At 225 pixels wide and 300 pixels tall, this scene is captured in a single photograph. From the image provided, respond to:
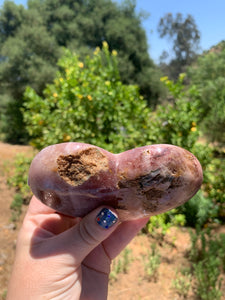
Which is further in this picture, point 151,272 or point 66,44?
point 66,44

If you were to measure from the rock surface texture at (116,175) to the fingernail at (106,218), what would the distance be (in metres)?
0.06

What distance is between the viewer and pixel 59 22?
1380 centimetres

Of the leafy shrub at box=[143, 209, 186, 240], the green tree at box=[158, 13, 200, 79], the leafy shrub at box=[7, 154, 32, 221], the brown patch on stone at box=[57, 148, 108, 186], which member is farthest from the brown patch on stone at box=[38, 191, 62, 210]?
the green tree at box=[158, 13, 200, 79]

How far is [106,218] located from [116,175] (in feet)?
0.78

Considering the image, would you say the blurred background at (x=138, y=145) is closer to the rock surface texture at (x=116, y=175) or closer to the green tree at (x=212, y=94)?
the green tree at (x=212, y=94)

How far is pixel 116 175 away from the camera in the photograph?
Answer: 1.35 metres

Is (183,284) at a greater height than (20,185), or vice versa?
(20,185)

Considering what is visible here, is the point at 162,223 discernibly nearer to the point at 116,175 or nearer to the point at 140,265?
the point at 140,265

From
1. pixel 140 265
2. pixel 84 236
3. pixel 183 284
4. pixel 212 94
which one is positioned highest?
pixel 212 94

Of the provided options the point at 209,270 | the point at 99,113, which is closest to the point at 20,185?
the point at 99,113

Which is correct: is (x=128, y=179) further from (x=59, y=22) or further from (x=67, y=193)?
(x=59, y=22)

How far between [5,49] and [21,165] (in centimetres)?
800

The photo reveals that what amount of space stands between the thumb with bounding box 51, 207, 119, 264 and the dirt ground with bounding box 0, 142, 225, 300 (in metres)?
1.67

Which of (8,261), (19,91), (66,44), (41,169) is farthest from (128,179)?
(66,44)
